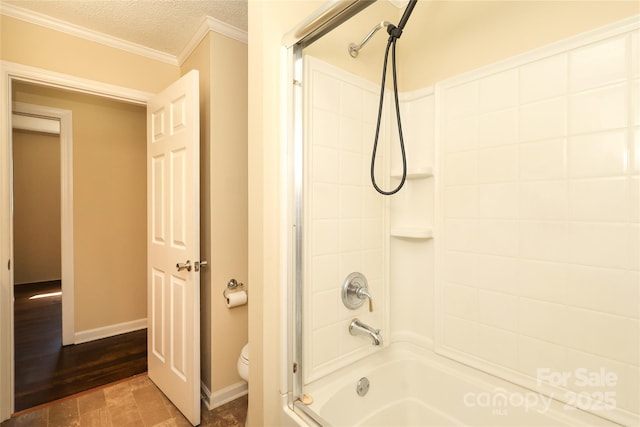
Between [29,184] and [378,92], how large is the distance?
17.2 feet

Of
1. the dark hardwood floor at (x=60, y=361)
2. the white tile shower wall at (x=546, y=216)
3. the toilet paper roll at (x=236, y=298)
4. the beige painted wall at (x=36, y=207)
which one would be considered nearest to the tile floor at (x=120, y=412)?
the dark hardwood floor at (x=60, y=361)

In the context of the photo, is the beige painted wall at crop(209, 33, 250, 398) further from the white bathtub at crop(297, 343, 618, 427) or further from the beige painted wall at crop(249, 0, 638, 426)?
the white bathtub at crop(297, 343, 618, 427)

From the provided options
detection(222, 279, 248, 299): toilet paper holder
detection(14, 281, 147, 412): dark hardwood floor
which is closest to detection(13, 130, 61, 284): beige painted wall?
detection(14, 281, 147, 412): dark hardwood floor

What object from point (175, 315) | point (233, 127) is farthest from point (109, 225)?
point (233, 127)

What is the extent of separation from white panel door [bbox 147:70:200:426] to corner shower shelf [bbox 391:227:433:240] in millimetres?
1099

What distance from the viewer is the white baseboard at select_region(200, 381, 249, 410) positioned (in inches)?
72.4

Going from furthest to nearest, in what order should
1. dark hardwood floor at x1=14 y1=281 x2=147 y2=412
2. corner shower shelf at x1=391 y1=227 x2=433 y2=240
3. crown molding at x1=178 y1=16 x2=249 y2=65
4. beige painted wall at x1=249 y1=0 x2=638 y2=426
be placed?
dark hardwood floor at x1=14 y1=281 x2=147 y2=412 → crown molding at x1=178 y1=16 x2=249 y2=65 → corner shower shelf at x1=391 y1=227 x2=433 y2=240 → beige painted wall at x1=249 y1=0 x2=638 y2=426

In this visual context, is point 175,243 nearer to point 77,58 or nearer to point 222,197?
point 222,197

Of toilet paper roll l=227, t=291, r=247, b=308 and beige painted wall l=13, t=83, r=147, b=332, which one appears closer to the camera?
toilet paper roll l=227, t=291, r=247, b=308

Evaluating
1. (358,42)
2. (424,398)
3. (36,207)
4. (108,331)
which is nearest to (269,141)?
(358,42)

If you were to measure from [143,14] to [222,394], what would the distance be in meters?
2.37

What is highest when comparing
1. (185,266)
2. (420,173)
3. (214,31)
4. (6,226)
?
(214,31)

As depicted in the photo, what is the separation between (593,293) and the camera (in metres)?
1.03

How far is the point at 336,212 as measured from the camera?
1.30m
